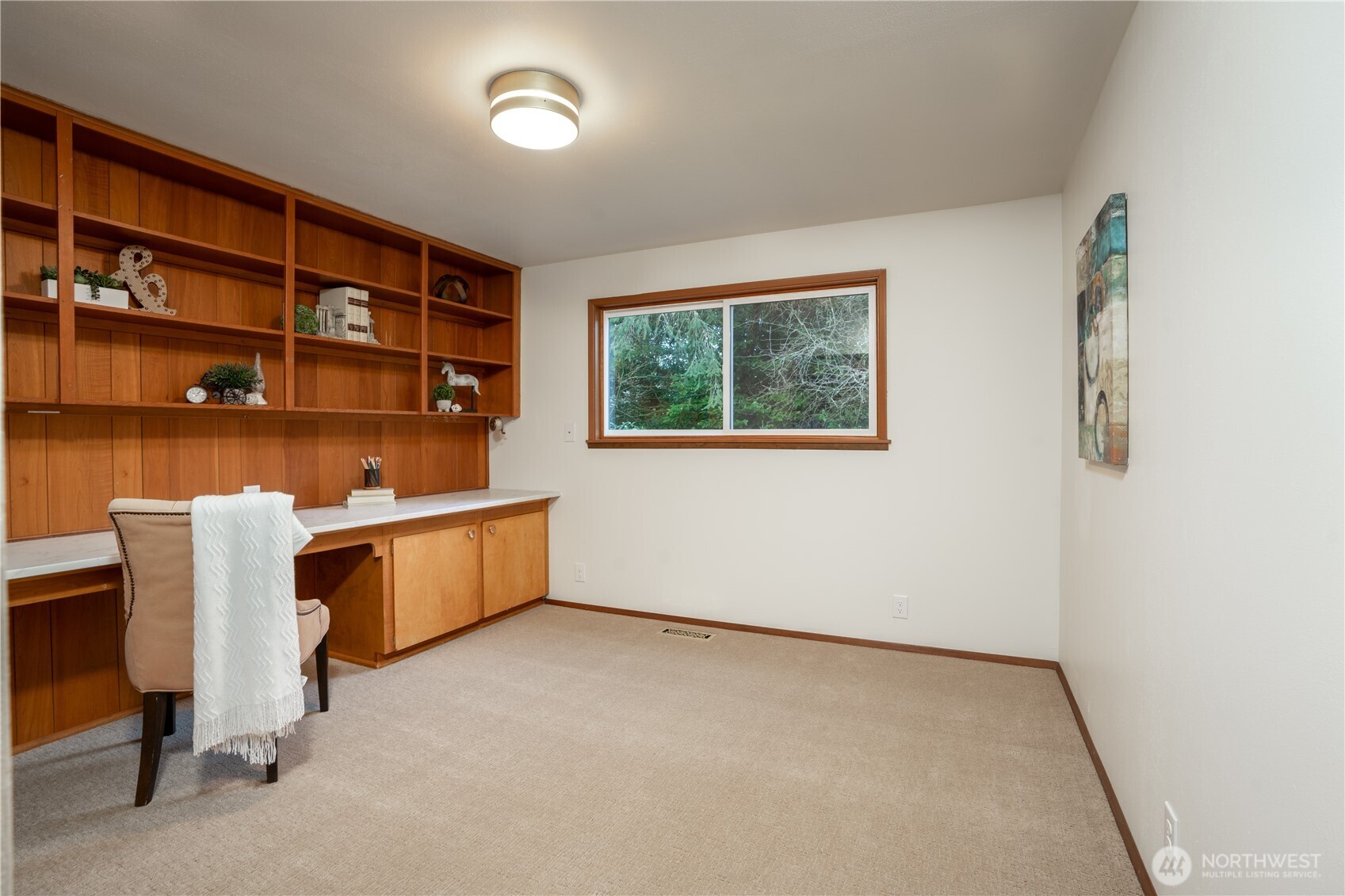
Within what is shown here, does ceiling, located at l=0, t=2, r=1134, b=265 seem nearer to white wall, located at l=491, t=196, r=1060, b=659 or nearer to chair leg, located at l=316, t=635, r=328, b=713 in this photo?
white wall, located at l=491, t=196, r=1060, b=659

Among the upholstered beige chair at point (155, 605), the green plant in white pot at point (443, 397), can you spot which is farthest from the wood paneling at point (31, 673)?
the green plant in white pot at point (443, 397)

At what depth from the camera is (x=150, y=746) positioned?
2.18m

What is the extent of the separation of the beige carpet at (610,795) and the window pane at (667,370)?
160 cm

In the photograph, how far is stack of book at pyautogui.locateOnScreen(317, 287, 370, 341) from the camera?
3.51 meters

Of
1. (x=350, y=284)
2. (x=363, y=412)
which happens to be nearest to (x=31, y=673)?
(x=363, y=412)

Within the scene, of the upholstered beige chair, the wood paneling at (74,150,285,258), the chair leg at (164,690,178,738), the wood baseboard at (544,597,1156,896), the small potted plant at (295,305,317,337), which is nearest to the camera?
the wood baseboard at (544,597,1156,896)

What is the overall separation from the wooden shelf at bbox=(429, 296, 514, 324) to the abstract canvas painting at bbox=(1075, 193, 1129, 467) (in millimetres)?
3227

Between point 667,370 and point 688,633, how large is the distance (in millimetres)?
1553

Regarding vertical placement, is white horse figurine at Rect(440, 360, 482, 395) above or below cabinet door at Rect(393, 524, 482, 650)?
above

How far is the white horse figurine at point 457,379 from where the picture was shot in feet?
14.1

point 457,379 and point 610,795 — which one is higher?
point 457,379

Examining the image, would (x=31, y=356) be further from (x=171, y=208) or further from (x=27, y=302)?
(x=171, y=208)

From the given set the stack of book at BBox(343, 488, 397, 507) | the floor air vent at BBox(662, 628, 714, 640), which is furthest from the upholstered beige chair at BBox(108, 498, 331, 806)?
the floor air vent at BBox(662, 628, 714, 640)

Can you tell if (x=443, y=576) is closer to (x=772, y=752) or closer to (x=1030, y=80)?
(x=772, y=752)
